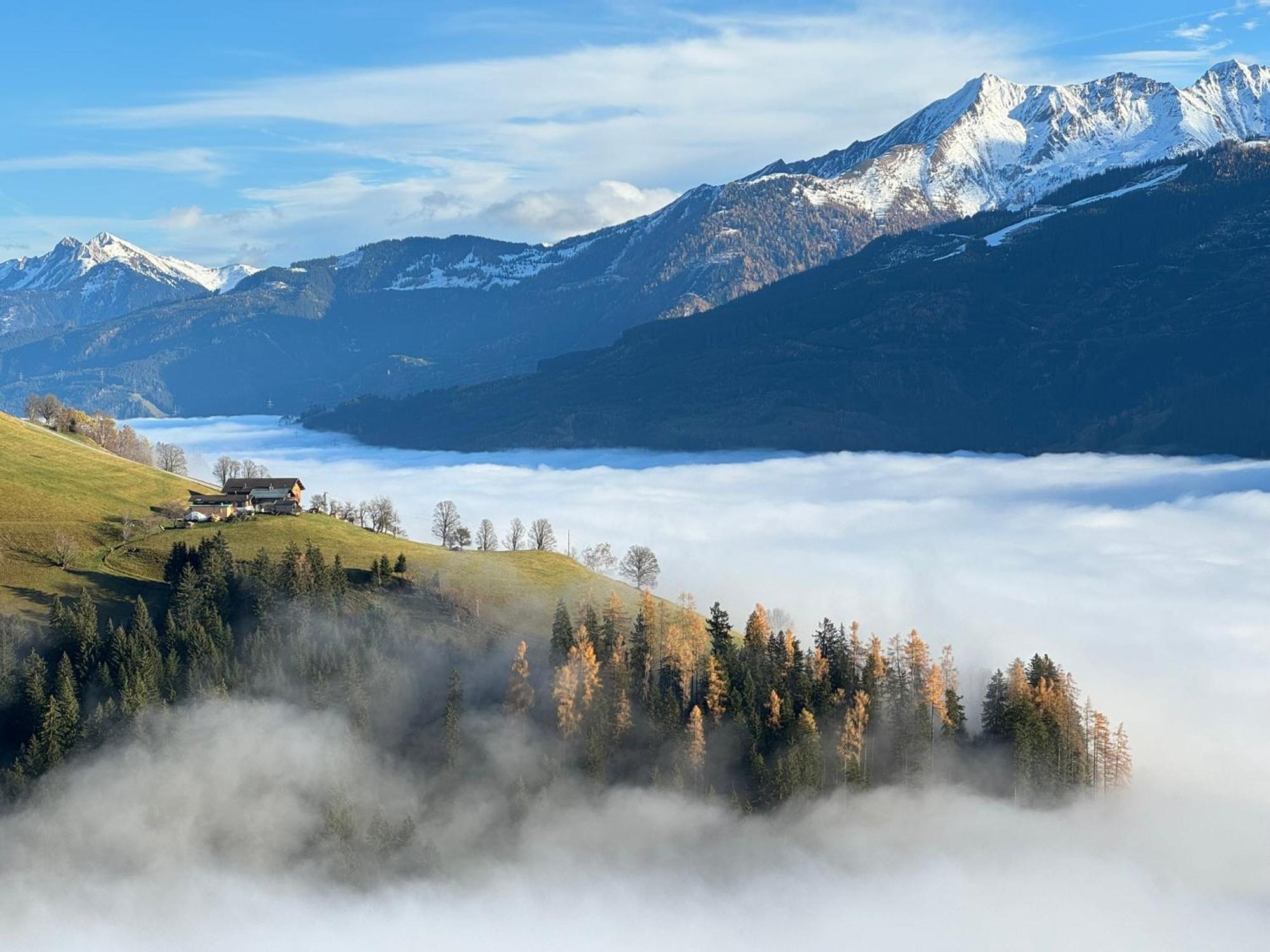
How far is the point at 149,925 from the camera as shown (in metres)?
144

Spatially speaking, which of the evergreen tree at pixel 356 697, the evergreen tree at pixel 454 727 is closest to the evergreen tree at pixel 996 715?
the evergreen tree at pixel 454 727

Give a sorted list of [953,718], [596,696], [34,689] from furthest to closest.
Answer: [953,718]
[596,696]
[34,689]

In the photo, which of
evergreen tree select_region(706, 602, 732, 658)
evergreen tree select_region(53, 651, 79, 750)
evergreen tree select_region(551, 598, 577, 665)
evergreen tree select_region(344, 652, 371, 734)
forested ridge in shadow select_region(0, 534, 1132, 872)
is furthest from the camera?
evergreen tree select_region(706, 602, 732, 658)

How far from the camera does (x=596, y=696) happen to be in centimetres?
17275

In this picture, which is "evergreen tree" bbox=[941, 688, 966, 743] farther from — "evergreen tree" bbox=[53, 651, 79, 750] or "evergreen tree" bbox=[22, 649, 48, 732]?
"evergreen tree" bbox=[22, 649, 48, 732]

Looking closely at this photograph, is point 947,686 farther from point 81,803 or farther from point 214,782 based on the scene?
point 81,803

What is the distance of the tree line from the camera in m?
166

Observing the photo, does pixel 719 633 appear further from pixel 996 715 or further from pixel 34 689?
pixel 34 689

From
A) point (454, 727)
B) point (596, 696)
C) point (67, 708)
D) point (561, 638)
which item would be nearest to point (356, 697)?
point (454, 727)

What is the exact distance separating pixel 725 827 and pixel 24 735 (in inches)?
3500

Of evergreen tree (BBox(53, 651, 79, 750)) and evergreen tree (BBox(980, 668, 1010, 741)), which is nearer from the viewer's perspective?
evergreen tree (BBox(53, 651, 79, 750))

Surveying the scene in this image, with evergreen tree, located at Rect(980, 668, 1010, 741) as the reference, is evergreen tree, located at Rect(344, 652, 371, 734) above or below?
above

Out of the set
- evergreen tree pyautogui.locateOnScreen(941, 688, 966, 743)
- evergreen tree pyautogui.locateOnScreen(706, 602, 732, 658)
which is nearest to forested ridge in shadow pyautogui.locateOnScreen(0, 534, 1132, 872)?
evergreen tree pyautogui.locateOnScreen(941, 688, 966, 743)

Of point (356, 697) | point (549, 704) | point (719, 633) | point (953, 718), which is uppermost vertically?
point (719, 633)
